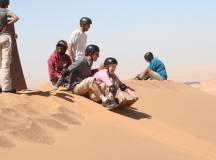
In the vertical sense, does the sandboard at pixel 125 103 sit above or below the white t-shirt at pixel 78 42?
below

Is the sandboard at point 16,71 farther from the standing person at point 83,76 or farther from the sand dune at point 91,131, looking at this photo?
the standing person at point 83,76

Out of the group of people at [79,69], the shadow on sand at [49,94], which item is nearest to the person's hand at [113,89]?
the group of people at [79,69]

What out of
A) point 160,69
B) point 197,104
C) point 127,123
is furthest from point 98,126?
point 160,69

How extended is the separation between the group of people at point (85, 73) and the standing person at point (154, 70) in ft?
9.97

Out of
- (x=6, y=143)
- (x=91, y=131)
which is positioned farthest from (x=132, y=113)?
(x=6, y=143)

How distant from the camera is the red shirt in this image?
812 centimetres

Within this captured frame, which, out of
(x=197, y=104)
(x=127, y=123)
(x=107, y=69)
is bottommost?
(x=197, y=104)

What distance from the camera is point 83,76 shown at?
294 inches

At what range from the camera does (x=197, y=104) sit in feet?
31.3

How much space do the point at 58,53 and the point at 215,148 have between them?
3.36 meters

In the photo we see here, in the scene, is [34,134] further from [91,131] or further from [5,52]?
[5,52]

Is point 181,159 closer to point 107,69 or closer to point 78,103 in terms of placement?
point 78,103

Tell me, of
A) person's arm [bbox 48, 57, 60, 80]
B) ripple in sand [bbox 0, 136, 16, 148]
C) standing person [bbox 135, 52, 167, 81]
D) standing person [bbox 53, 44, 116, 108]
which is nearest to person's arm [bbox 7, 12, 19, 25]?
standing person [bbox 53, 44, 116, 108]

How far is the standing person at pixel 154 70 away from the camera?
11.3 metres
